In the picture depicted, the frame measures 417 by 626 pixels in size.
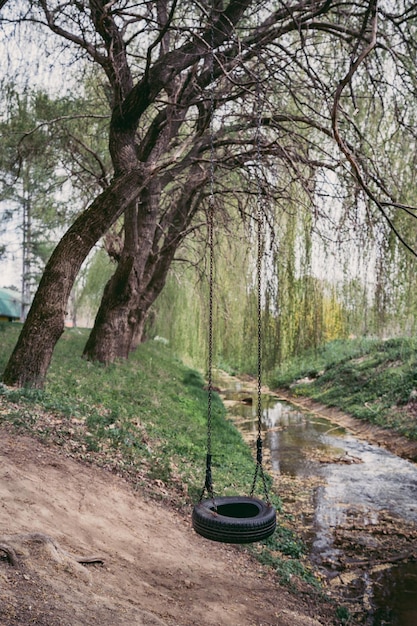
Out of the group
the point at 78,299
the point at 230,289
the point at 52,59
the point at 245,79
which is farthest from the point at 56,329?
the point at 78,299

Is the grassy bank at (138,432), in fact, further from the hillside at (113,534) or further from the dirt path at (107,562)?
the dirt path at (107,562)

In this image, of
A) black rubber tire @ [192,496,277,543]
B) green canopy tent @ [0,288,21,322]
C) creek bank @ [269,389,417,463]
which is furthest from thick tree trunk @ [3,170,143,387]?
green canopy tent @ [0,288,21,322]

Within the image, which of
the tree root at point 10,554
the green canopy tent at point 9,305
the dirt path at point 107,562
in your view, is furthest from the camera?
the green canopy tent at point 9,305

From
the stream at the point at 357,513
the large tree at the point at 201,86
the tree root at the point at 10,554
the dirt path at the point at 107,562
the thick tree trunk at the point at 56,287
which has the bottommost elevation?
the stream at the point at 357,513

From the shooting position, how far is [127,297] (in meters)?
11.3

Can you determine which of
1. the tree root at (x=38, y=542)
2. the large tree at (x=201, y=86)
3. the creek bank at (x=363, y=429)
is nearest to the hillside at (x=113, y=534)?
the tree root at (x=38, y=542)

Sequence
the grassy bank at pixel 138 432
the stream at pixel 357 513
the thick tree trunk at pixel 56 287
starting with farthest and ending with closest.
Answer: the thick tree trunk at pixel 56 287 → the grassy bank at pixel 138 432 → the stream at pixel 357 513

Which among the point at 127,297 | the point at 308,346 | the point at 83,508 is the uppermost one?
the point at 127,297

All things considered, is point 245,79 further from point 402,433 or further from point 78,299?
point 78,299

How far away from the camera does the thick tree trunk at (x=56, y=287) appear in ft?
23.5

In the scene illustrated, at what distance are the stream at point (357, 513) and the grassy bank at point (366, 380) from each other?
1318 mm

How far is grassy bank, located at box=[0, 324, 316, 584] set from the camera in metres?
6.09

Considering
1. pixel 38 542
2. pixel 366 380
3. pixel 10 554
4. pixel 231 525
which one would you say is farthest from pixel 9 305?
pixel 231 525

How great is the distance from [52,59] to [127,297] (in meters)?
4.91
